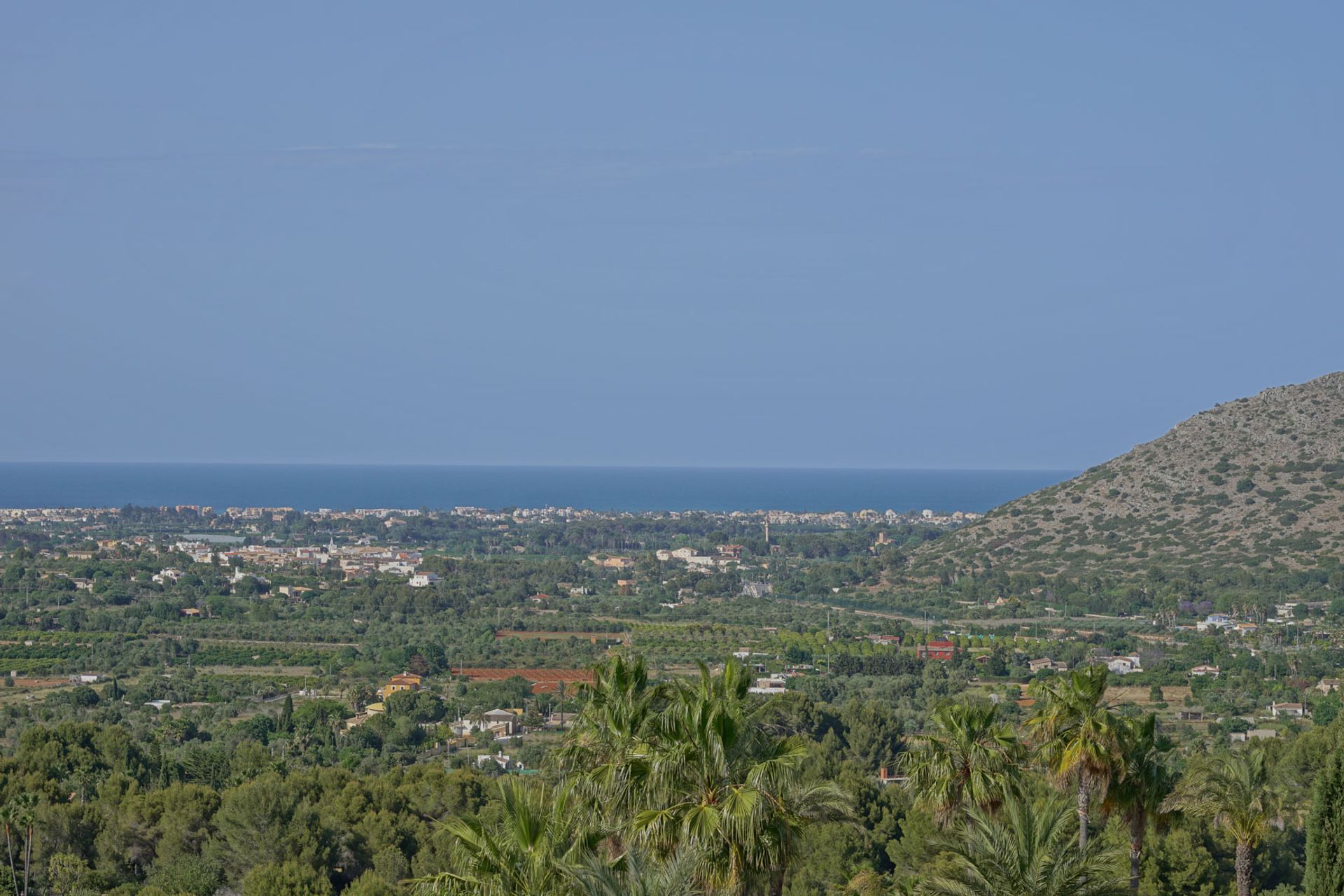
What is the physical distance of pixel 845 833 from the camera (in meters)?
28.3

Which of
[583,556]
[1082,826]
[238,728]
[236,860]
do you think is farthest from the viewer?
[583,556]

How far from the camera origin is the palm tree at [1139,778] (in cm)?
1756

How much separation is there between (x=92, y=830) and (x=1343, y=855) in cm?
2380

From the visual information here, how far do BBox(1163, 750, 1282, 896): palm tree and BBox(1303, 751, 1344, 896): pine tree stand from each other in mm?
2513

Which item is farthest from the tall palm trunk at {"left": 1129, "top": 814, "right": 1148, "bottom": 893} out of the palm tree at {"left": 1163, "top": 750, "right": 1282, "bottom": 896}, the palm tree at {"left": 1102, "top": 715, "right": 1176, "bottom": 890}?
the palm tree at {"left": 1163, "top": 750, "right": 1282, "bottom": 896}

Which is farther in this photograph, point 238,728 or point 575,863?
point 238,728

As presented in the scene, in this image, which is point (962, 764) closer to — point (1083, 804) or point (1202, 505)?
point (1083, 804)

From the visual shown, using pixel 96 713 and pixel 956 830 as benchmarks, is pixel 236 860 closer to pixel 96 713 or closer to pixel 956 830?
pixel 956 830

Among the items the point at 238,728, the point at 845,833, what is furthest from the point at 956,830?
Answer: the point at 238,728

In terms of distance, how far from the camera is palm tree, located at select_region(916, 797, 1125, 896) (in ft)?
39.0

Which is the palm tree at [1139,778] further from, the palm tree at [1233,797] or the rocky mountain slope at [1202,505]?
the rocky mountain slope at [1202,505]

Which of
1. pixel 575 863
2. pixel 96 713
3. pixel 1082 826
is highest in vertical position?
pixel 575 863

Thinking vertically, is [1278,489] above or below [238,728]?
above

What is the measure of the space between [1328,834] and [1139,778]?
8.67 feet
